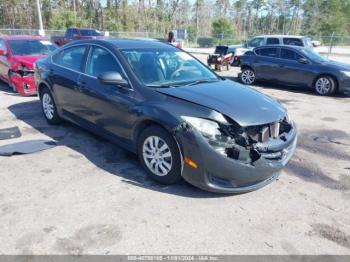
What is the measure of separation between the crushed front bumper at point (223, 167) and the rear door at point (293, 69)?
7.57 m

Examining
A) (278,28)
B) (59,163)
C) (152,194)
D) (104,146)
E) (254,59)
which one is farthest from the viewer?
(278,28)

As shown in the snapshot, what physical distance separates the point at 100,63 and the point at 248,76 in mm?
8393

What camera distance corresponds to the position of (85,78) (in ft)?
15.6

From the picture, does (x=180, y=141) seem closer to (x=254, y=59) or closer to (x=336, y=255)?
(x=336, y=255)

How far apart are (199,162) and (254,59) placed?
366 inches

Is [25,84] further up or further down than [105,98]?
further down

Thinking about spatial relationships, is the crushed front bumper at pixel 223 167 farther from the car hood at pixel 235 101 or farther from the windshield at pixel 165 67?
the windshield at pixel 165 67

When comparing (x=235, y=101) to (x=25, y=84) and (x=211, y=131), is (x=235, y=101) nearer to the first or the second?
(x=211, y=131)

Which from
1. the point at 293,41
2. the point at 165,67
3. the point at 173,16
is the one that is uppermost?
the point at 173,16

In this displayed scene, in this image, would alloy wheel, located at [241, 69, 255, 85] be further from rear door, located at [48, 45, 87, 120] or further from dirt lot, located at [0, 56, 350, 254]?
rear door, located at [48, 45, 87, 120]

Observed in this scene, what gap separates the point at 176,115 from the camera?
11.5 feet

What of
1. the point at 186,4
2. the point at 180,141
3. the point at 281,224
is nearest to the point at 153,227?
the point at 180,141

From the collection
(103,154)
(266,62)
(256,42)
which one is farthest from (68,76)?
(256,42)

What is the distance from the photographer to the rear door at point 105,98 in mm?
4152
